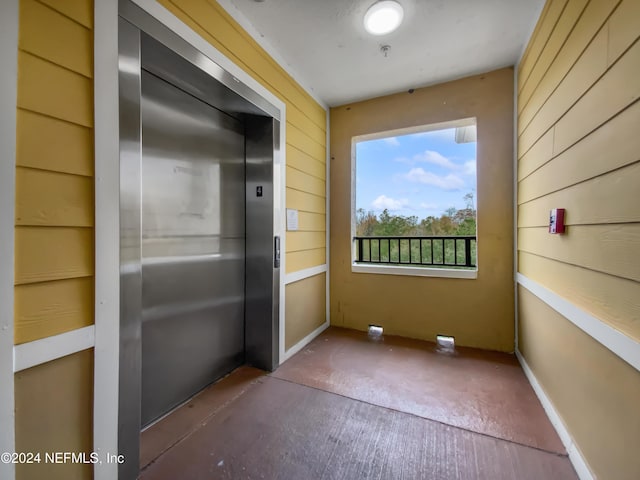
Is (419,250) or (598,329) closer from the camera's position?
(598,329)

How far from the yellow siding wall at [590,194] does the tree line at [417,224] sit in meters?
0.76

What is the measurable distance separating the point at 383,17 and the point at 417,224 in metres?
1.79

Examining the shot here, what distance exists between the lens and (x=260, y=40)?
1.91m

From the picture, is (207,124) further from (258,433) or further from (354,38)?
(258,433)

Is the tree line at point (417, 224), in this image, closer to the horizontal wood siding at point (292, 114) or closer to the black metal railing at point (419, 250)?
the black metal railing at point (419, 250)

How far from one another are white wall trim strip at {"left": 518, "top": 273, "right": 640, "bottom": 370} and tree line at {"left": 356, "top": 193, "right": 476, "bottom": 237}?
103 centimetres

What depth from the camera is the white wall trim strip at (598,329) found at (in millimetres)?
898

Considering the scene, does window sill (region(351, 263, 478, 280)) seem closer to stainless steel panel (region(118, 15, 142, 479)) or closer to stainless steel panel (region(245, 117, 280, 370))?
stainless steel panel (region(245, 117, 280, 370))

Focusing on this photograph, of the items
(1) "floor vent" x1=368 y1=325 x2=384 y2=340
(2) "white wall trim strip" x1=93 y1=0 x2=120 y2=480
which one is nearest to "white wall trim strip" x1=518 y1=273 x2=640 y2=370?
(1) "floor vent" x1=368 y1=325 x2=384 y2=340

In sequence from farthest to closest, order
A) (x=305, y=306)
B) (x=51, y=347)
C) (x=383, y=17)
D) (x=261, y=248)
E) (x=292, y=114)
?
(x=305, y=306) → (x=292, y=114) → (x=261, y=248) → (x=383, y=17) → (x=51, y=347)

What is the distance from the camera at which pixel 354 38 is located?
194cm

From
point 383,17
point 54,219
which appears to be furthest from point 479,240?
point 54,219

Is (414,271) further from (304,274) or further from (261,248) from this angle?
(261,248)

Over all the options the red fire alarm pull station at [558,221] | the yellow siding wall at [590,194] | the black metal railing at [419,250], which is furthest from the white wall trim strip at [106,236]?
the black metal railing at [419,250]
